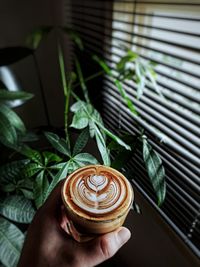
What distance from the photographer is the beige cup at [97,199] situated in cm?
37

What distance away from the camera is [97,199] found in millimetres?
396

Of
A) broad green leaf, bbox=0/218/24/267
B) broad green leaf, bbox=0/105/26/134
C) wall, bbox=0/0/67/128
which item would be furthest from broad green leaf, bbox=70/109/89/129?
wall, bbox=0/0/67/128

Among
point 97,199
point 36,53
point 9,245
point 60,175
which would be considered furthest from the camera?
point 36,53

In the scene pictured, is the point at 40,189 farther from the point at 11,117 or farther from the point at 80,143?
the point at 11,117

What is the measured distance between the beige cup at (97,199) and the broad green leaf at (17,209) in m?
0.32

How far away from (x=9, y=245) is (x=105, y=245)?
403mm

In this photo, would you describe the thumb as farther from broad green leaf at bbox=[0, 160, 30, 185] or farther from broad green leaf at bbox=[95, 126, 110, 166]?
broad green leaf at bbox=[0, 160, 30, 185]

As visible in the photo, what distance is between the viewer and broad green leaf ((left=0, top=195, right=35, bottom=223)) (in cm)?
67

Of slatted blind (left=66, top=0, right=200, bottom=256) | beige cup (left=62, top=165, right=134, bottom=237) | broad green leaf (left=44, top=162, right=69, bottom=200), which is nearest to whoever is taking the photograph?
beige cup (left=62, top=165, right=134, bottom=237)

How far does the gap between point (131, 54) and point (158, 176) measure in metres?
0.43

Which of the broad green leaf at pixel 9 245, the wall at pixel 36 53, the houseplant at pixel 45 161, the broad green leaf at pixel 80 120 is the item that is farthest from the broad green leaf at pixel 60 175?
the wall at pixel 36 53

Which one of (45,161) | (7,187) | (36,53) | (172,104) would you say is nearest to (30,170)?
(45,161)

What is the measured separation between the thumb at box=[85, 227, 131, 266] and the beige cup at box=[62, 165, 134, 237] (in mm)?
17

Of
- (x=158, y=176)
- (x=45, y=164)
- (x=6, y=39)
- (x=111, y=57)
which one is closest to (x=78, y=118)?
(x=45, y=164)
